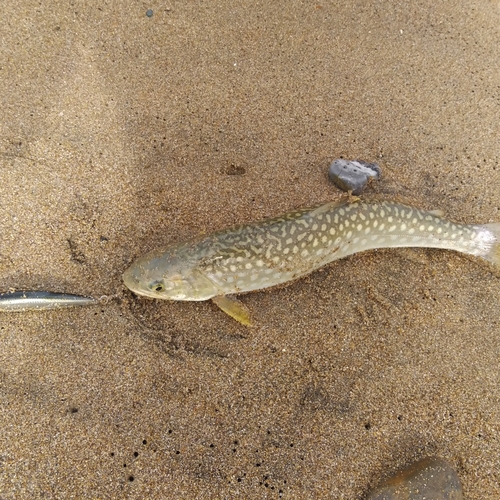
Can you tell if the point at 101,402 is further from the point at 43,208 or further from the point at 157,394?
the point at 43,208

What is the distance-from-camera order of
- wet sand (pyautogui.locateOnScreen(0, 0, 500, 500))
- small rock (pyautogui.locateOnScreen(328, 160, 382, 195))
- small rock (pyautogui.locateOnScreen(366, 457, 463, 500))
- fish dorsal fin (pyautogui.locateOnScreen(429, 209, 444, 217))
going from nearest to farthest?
1. small rock (pyautogui.locateOnScreen(366, 457, 463, 500))
2. wet sand (pyautogui.locateOnScreen(0, 0, 500, 500))
3. fish dorsal fin (pyautogui.locateOnScreen(429, 209, 444, 217))
4. small rock (pyautogui.locateOnScreen(328, 160, 382, 195))

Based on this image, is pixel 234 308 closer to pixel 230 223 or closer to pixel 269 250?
pixel 269 250

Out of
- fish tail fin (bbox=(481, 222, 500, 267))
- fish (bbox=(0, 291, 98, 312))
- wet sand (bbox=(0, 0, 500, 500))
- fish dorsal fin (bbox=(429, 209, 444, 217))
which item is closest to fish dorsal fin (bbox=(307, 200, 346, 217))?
wet sand (bbox=(0, 0, 500, 500))

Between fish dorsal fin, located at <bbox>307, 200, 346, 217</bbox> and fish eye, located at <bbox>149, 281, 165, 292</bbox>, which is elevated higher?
fish dorsal fin, located at <bbox>307, 200, 346, 217</bbox>


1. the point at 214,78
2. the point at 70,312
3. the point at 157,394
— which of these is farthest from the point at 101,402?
the point at 214,78

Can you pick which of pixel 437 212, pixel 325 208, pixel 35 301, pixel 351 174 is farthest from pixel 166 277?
pixel 437 212

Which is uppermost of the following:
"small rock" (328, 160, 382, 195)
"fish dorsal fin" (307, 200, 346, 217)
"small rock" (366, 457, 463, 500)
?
"small rock" (328, 160, 382, 195)

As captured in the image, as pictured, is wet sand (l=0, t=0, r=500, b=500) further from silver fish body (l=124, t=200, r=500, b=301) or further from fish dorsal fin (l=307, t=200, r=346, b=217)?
fish dorsal fin (l=307, t=200, r=346, b=217)
